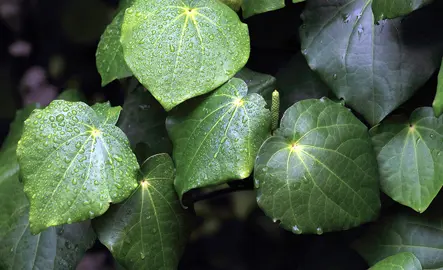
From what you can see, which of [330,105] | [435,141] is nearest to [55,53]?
[330,105]

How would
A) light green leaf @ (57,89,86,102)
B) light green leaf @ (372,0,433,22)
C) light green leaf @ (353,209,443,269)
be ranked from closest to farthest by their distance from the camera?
light green leaf @ (372,0,433,22) < light green leaf @ (353,209,443,269) < light green leaf @ (57,89,86,102)

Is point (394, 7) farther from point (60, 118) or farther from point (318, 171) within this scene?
point (60, 118)

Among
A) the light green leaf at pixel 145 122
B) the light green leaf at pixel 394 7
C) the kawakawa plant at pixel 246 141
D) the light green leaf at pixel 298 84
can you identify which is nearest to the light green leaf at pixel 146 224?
the kawakawa plant at pixel 246 141

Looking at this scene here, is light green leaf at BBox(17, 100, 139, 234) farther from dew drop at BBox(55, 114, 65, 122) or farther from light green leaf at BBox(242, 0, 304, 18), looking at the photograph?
light green leaf at BBox(242, 0, 304, 18)

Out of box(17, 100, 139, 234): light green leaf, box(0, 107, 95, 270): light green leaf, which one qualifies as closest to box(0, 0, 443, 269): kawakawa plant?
box(17, 100, 139, 234): light green leaf

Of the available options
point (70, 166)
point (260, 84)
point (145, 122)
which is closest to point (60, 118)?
point (70, 166)
